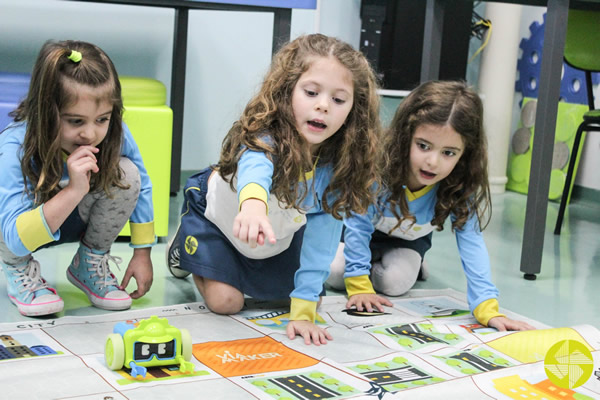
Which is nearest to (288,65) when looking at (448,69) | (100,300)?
(100,300)

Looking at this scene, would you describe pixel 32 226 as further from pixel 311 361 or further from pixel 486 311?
pixel 486 311

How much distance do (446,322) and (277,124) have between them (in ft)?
1.59

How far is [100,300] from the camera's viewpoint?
1.35 m

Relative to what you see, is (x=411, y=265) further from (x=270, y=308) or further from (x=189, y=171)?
(x=189, y=171)

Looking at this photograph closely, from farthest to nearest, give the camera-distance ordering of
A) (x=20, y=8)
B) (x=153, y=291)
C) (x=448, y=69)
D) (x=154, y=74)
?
(x=448, y=69)
(x=154, y=74)
(x=20, y=8)
(x=153, y=291)

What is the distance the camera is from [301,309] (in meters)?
1.29

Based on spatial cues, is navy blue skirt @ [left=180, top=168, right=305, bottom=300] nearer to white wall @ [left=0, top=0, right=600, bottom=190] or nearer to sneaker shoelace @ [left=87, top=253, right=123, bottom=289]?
sneaker shoelace @ [left=87, top=253, right=123, bottom=289]

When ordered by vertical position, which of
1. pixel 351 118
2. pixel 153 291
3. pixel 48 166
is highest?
pixel 351 118

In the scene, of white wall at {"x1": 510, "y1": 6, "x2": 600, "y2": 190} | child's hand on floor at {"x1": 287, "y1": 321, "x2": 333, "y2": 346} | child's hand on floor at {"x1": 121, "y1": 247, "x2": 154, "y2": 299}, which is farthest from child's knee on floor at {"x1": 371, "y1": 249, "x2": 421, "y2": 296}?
white wall at {"x1": 510, "y1": 6, "x2": 600, "y2": 190}

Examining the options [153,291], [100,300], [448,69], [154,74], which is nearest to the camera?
[100,300]

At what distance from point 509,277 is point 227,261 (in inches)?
29.5

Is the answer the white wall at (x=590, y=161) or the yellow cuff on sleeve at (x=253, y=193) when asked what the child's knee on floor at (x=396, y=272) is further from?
the white wall at (x=590, y=161)

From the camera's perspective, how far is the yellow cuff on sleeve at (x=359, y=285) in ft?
4.91

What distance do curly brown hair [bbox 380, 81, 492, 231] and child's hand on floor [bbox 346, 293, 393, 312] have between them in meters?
0.15
